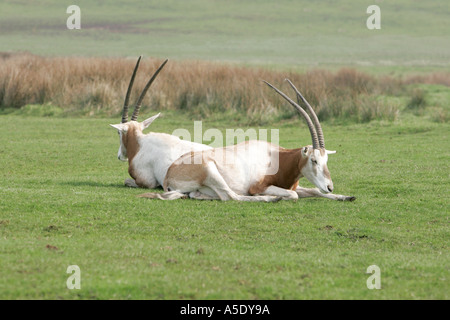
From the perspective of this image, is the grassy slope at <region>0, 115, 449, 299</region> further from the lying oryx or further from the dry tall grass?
the dry tall grass

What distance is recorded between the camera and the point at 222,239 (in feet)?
26.1

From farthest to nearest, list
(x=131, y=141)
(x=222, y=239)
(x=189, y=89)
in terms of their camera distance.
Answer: (x=189, y=89) < (x=131, y=141) < (x=222, y=239)

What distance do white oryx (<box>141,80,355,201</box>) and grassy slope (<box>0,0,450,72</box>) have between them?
180ft

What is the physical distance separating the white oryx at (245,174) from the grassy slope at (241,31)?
54.8 metres

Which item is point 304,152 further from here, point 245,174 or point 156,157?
point 156,157

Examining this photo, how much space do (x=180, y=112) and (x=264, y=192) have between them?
1390cm

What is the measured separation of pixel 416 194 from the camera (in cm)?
1053

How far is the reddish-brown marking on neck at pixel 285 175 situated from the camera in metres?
10.1

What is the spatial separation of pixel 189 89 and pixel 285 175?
48.3 feet

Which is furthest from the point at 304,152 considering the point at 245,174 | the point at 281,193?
the point at 245,174

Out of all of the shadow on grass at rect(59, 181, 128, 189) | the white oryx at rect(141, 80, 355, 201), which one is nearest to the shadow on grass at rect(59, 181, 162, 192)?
the shadow on grass at rect(59, 181, 128, 189)

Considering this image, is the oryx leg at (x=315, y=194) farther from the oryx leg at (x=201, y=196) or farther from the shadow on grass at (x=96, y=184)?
the shadow on grass at (x=96, y=184)

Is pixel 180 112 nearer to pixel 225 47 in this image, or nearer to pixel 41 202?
pixel 41 202
